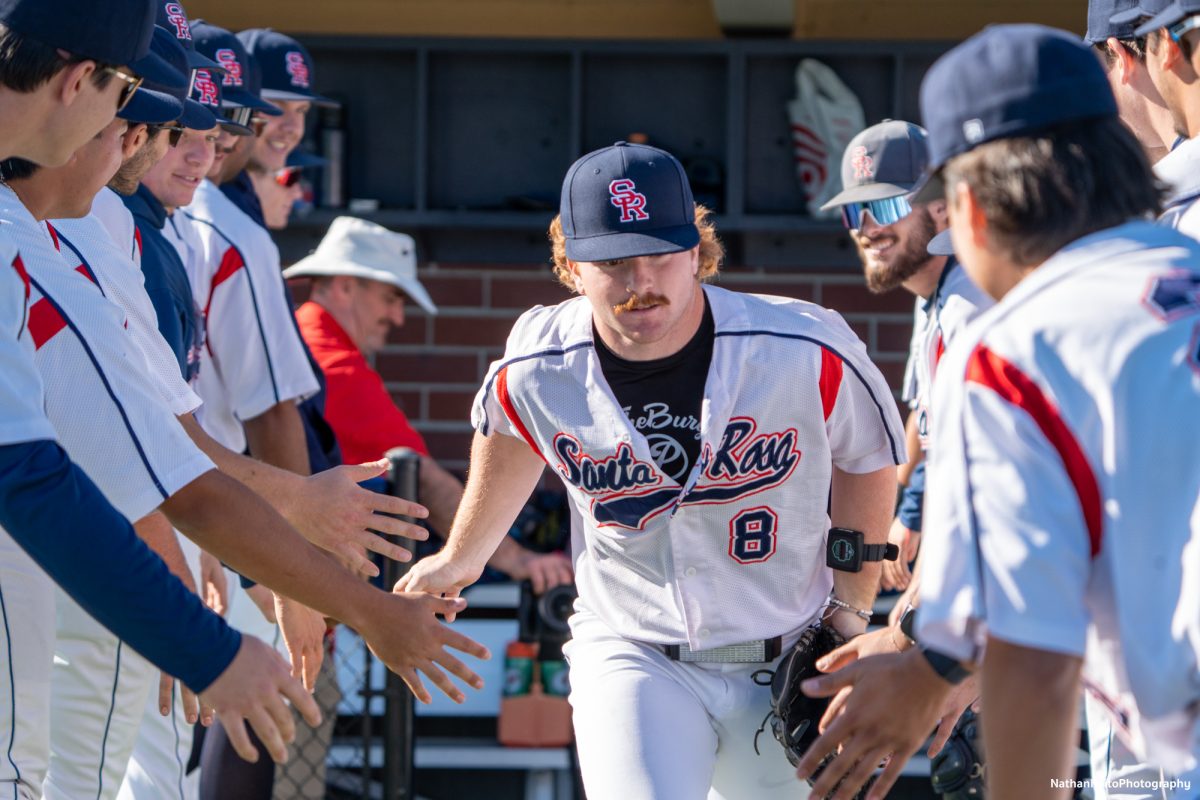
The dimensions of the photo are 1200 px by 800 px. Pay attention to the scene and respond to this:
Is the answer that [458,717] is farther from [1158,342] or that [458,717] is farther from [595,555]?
[1158,342]

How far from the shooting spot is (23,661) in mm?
2184

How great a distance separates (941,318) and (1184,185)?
1.32 m

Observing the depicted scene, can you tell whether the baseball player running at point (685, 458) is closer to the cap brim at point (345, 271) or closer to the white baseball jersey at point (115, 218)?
the white baseball jersey at point (115, 218)

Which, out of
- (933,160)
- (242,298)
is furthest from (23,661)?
(242,298)

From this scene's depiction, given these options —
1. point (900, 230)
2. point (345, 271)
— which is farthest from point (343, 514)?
point (345, 271)

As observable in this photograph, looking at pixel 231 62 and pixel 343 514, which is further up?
pixel 231 62

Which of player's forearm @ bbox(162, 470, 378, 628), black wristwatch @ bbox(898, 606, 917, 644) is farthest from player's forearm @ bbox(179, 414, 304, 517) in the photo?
black wristwatch @ bbox(898, 606, 917, 644)

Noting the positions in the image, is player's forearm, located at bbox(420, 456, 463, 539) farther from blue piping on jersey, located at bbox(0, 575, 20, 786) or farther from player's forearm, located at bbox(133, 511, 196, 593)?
blue piping on jersey, located at bbox(0, 575, 20, 786)

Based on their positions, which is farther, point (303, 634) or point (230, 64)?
point (230, 64)

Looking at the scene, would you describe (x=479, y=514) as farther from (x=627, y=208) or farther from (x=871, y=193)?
(x=871, y=193)

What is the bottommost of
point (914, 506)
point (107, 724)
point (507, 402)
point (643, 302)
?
point (107, 724)

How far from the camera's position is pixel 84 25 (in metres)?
2.01

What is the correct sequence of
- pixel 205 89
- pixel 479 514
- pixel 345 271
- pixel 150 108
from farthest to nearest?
pixel 345 271, pixel 205 89, pixel 479 514, pixel 150 108

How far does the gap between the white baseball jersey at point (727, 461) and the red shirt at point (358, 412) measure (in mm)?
1680
